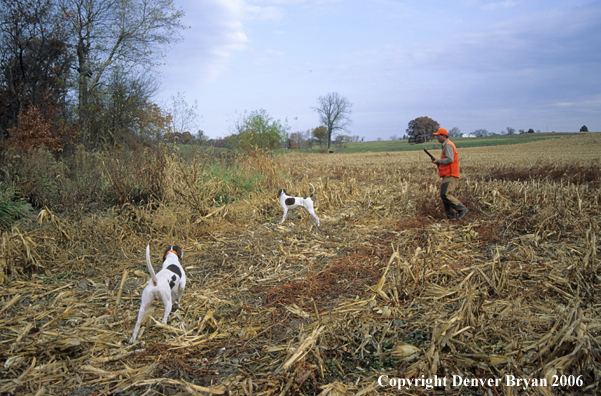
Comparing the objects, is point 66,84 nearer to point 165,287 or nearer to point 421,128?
point 165,287

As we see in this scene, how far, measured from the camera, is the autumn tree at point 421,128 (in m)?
69.2

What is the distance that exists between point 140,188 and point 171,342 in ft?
17.0

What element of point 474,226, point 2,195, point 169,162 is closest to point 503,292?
point 474,226

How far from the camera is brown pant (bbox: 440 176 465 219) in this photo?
716 cm

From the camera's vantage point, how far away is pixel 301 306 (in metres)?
3.63

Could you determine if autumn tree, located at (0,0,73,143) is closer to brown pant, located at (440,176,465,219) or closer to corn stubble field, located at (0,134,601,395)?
corn stubble field, located at (0,134,601,395)

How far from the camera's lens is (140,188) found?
24.0 feet

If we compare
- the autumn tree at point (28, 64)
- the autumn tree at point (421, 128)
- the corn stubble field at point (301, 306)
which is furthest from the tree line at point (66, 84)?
the autumn tree at point (421, 128)

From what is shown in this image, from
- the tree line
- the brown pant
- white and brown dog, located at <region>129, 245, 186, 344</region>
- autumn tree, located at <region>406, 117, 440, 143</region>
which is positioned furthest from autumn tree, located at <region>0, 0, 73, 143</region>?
autumn tree, located at <region>406, 117, 440, 143</region>

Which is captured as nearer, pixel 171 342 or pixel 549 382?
pixel 549 382

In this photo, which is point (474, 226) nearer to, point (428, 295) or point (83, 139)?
point (428, 295)

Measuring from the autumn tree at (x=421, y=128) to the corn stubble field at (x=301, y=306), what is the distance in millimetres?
66384

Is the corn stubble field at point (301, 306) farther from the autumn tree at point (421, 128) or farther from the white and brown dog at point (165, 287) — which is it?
the autumn tree at point (421, 128)

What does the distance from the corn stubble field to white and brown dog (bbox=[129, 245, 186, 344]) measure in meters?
0.16
